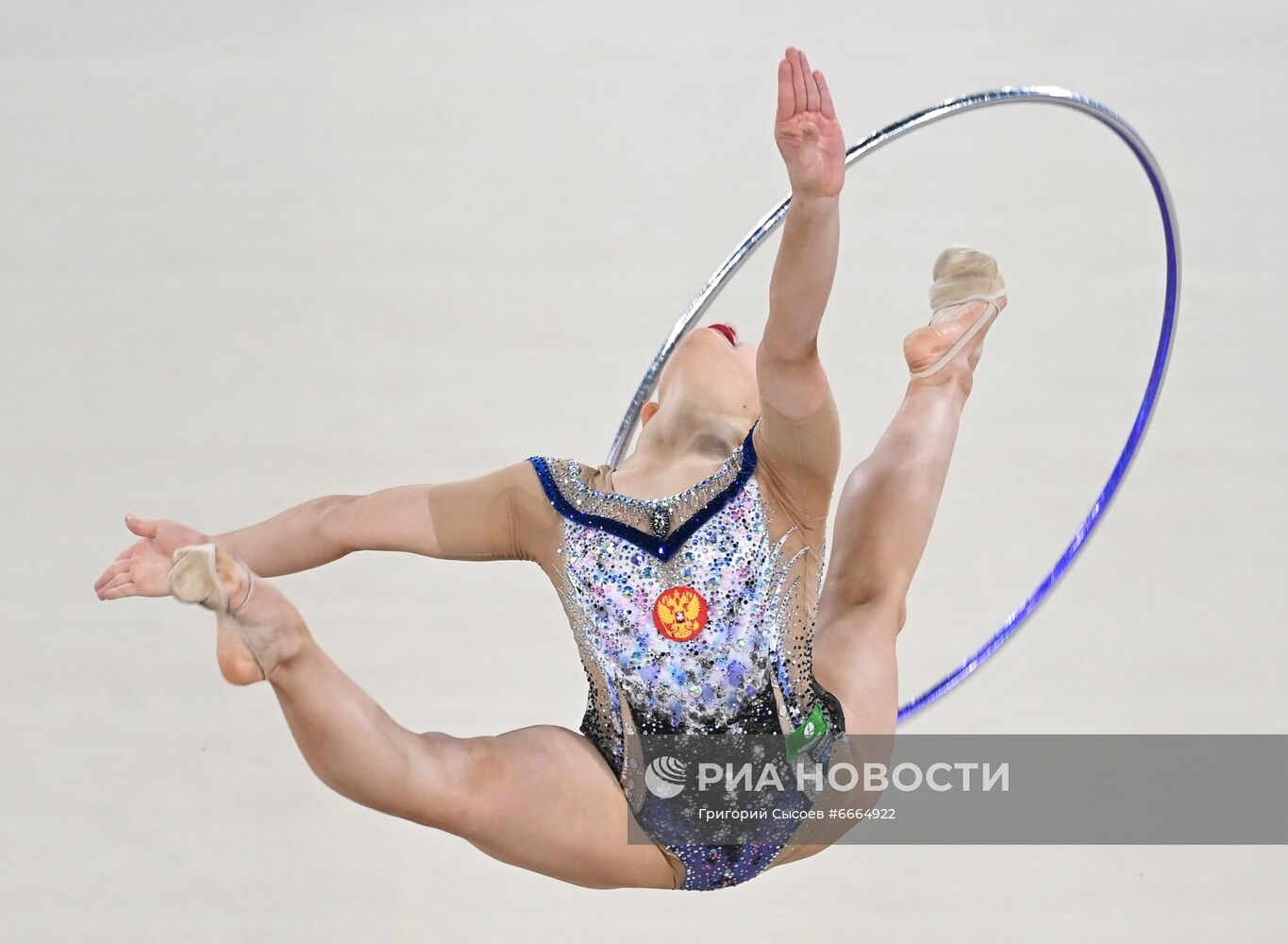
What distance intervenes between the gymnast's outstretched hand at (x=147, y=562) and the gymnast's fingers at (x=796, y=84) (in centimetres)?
87

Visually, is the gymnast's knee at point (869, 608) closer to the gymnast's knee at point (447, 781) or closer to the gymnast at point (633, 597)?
the gymnast at point (633, 597)

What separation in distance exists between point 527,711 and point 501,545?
1.72 metres

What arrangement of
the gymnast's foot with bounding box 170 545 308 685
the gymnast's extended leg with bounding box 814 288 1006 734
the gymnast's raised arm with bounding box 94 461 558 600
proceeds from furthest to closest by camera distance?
the gymnast's extended leg with bounding box 814 288 1006 734 < the gymnast's raised arm with bounding box 94 461 558 600 < the gymnast's foot with bounding box 170 545 308 685

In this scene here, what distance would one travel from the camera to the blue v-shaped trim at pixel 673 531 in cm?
222

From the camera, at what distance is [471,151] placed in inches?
178

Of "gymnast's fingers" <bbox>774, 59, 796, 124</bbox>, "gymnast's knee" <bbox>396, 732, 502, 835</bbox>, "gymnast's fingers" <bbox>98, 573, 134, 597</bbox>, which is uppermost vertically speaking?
"gymnast's fingers" <bbox>774, 59, 796, 124</bbox>

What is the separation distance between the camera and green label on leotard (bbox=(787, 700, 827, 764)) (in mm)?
2238

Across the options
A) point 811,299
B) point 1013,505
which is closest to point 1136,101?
point 1013,505

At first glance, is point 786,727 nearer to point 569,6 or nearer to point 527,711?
point 527,711

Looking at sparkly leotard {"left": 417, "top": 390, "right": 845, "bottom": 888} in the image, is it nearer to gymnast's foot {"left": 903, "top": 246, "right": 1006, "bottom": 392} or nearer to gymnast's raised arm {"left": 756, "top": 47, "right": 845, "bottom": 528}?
gymnast's raised arm {"left": 756, "top": 47, "right": 845, "bottom": 528}

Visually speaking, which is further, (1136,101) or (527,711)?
(1136,101)

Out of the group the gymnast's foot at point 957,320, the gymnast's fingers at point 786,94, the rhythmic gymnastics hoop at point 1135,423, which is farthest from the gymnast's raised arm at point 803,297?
the rhythmic gymnastics hoop at point 1135,423

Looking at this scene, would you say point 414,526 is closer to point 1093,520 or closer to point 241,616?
point 241,616

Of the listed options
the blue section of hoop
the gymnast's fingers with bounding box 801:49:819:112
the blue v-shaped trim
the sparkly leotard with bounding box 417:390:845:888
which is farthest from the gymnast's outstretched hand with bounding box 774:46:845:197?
the blue section of hoop
